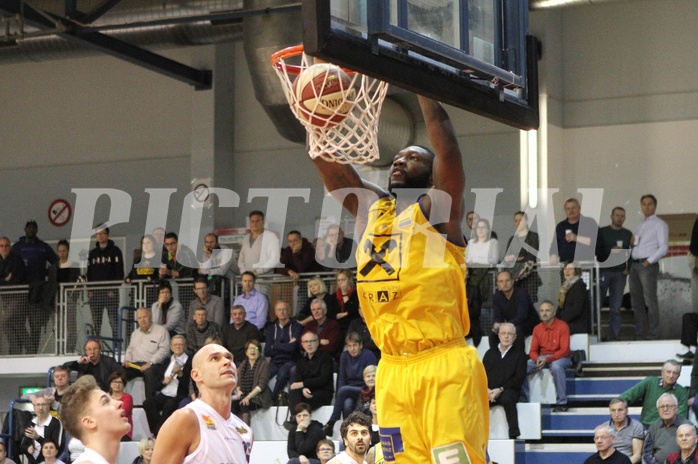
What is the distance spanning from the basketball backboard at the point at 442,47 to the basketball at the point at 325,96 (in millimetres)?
552

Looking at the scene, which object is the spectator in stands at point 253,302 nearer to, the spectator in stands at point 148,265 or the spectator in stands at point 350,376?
the spectator in stands at point 148,265

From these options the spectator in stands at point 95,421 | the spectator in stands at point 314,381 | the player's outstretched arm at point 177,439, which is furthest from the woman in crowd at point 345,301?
the spectator in stands at point 95,421

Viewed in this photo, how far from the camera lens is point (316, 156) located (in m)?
6.04

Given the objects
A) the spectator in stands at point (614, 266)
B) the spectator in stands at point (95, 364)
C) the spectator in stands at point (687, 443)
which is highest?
the spectator in stands at point (614, 266)

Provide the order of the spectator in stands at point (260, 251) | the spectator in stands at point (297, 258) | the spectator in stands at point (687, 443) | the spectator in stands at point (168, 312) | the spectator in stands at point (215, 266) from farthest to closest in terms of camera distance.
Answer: the spectator in stands at point (215, 266) < the spectator in stands at point (260, 251) < the spectator in stands at point (297, 258) < the spectator in stands at point (168, 312) < the spectator in stands at point (687, 443)

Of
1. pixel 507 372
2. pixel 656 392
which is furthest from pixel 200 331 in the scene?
pixel 656 392

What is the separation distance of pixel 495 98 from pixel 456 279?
3.25ft

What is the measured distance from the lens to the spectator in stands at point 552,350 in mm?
13227

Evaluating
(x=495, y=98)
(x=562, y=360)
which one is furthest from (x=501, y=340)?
(x=495, y=98)

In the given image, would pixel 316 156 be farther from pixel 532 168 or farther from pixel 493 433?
pixel 532 168

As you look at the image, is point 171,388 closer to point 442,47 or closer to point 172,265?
point 172,265

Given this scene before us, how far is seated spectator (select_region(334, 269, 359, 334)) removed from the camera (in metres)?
14.2

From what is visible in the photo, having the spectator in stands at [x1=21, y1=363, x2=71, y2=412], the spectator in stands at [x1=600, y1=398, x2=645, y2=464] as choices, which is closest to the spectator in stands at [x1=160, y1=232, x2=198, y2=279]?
the spectator in stands at [x1=21, y1=363, x2=71, y2=412]

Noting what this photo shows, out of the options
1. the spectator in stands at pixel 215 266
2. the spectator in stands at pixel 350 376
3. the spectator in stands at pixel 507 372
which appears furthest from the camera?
the spectator in stands at pixel 215 266
